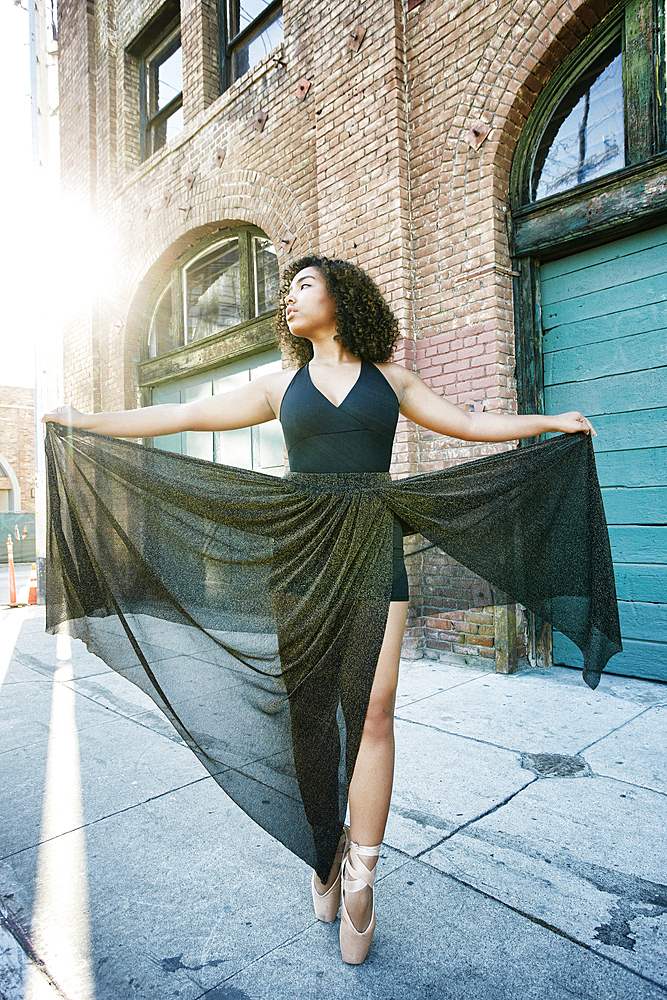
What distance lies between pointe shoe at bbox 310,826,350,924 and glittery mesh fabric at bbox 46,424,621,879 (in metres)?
0.09

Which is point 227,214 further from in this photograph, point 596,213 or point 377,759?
point 377,759

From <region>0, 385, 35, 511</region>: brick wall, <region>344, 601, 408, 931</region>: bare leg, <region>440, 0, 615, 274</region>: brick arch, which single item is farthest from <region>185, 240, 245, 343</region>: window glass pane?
<region>0, 385, 35, 511</region>: brick wall

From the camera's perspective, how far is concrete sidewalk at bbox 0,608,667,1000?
1.70m

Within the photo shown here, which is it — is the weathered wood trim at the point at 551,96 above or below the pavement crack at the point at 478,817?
above

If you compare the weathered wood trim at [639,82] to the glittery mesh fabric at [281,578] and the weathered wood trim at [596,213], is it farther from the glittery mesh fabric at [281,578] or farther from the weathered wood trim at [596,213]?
the glittery mesh fabric at [281,578]

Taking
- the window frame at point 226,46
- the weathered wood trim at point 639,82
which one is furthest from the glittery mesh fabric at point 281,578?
the window frame at point 226,46

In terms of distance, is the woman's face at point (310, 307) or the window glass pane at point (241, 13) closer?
the woman's face at point (310, 307)

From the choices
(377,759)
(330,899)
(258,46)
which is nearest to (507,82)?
(258,46)

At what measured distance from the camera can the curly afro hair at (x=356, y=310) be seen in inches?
82.0

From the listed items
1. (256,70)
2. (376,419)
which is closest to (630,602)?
(376,419)

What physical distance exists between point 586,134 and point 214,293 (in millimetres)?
4977

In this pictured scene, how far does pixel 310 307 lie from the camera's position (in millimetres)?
2061

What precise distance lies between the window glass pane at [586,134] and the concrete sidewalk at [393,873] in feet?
12.2

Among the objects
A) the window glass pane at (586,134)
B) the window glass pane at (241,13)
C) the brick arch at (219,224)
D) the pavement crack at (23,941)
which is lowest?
the pavement crack at (23,941)
